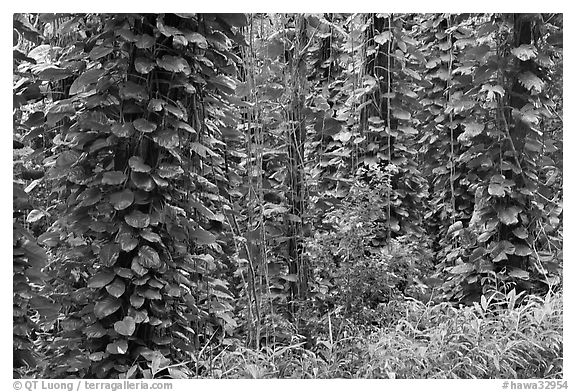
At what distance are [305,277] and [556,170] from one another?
5.36ft

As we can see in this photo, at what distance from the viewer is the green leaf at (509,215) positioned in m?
3.70

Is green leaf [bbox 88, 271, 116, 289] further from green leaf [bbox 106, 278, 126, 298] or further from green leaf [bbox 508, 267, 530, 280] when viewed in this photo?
green leaf [bbox 508, 267, 530, 280]

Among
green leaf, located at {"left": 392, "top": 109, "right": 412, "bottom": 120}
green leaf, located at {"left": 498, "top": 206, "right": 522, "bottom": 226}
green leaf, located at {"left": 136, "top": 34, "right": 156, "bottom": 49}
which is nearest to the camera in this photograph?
green leaf, located at {"left": 136, "top": 34, "right": 156, "bottom": 49}

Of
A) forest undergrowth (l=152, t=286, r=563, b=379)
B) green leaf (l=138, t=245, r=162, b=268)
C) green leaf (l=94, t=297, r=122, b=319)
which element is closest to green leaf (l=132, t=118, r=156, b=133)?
green leaf (l=138, t=245, r=162, b=268)

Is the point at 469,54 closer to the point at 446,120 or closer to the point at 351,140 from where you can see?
the point at 351,140

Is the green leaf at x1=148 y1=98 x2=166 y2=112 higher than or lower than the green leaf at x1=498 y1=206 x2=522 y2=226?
higher

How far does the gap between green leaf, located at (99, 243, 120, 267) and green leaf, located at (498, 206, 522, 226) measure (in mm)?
2215

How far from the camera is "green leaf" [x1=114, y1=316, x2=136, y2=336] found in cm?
269

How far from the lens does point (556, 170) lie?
383 centimetres

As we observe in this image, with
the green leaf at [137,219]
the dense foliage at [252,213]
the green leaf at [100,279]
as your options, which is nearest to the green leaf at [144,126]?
the dense foliage at [252,213]

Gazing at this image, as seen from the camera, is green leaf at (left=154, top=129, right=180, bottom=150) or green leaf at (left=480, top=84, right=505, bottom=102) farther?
green leaf at (left=480, top=84, right=505, bottom=102)

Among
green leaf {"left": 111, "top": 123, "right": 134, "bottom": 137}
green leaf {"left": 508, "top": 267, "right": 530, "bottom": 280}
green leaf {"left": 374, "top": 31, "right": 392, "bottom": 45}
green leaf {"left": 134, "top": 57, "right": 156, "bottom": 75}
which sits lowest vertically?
green leaf {"left": 508, "top": 267, "right": 530, "bottom": 280}

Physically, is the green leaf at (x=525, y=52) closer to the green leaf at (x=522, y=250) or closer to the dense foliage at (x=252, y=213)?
the dense foliage at (x=252, y=213)

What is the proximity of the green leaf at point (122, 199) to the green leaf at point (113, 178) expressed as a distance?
5cm
